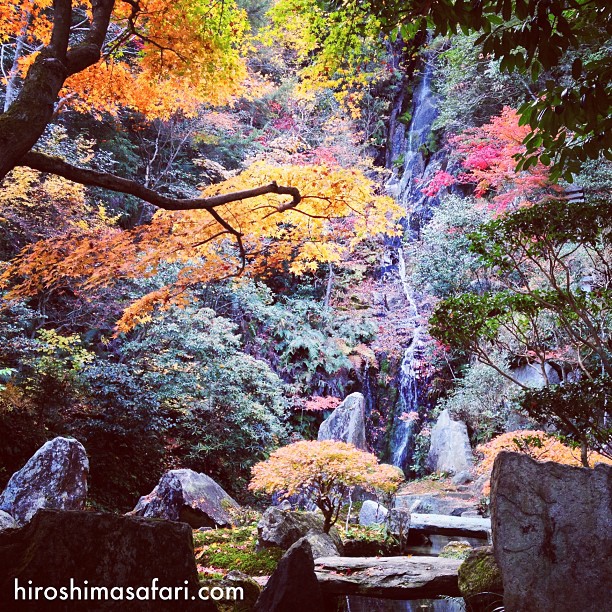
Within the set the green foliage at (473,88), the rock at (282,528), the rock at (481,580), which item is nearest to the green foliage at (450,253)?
the green foliage at (473,88)

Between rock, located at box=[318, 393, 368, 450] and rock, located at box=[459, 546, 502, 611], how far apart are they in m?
7.24

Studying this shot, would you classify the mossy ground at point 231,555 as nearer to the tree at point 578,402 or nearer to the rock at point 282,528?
the rock at point 282,528

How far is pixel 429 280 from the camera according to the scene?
13.2m

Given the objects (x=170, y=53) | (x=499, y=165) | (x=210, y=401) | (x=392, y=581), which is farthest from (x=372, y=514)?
(x=499, y=165)

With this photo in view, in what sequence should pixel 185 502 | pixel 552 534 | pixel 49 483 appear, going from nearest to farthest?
pixel 552 534
pixel 49 483
pixel 185 502

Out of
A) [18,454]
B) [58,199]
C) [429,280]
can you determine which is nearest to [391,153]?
[429,280]

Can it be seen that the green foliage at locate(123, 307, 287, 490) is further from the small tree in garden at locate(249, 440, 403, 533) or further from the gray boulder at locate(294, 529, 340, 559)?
the gray boulder at locate(294, 529, 340, 559)

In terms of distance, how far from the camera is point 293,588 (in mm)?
2982

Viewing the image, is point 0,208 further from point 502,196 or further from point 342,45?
point 502,196

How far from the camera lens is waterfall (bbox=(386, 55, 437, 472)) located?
13540 mm

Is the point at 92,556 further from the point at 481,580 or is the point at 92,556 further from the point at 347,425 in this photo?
the point at 347,425

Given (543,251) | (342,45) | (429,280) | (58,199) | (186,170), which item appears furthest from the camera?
(186,170)

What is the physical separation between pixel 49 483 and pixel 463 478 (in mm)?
8699

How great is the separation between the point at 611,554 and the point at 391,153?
17979 millimetres
